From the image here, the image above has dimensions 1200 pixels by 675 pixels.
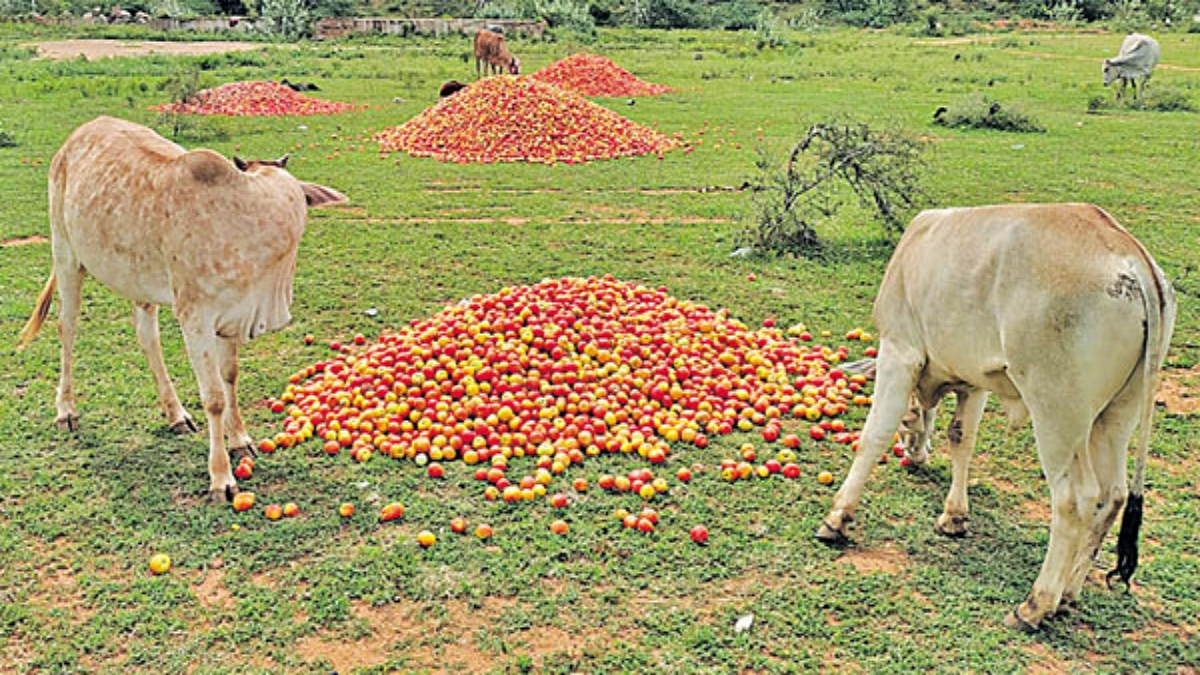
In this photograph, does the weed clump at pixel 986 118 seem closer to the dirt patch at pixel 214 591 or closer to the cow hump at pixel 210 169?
the cow hump at pixel 210 169

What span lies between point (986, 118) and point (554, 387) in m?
17.4

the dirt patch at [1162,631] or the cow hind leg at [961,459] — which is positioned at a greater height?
the cow hind leg at [961,459]

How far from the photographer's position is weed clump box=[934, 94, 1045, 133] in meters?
20.7

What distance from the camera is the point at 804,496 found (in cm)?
626

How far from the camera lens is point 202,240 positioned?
19.0 ft

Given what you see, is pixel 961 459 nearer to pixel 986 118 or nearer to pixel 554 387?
pixel 554 387

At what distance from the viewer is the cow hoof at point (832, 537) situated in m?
5.69

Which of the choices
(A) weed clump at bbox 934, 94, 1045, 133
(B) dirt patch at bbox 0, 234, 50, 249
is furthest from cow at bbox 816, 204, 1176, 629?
(A) weed clump at bbox 934, 94, 1045, 133

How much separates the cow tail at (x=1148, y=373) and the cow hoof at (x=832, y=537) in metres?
1.49

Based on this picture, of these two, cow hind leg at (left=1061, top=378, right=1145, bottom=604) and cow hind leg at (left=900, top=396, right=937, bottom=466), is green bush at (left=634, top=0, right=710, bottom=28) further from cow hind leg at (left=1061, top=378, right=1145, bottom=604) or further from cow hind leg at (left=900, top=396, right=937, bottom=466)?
cow hind leg at (left=1061, top=378, right=1145, bottom=604)

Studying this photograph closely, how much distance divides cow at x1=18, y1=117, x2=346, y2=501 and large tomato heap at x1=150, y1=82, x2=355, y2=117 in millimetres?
16703

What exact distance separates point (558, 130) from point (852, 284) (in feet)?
31.1

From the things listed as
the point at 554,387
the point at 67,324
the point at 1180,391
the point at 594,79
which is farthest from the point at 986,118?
the point at 67,324

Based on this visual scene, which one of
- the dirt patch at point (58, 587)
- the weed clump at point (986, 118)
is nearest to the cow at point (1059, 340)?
the dirt patch at point (58, 587)
